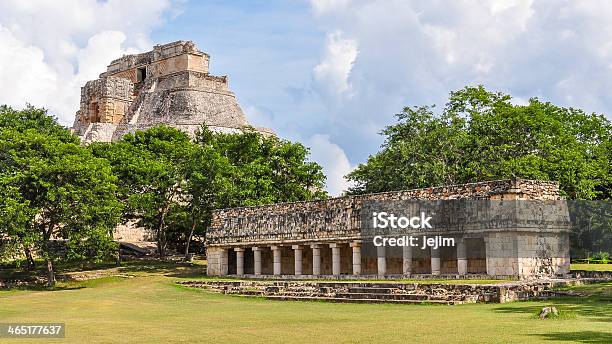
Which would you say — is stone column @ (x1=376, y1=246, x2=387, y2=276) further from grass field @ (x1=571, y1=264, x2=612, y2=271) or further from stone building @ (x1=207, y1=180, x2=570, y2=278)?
grass field @ (x1=571, y1=264, x2=612, y2=271)

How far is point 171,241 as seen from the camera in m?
54.1

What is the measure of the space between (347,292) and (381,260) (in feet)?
19.2

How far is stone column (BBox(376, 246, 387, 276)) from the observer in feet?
104

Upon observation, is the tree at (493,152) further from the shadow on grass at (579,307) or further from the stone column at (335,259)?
the shadow on grass at (579,307)

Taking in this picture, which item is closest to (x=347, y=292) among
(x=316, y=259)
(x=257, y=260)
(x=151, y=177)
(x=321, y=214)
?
(x=321, y=214)

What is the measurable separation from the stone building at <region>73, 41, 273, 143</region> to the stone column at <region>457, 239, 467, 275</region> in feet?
139

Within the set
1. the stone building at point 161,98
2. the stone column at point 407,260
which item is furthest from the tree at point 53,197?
the stone building at point 161,98

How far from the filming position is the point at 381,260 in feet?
105

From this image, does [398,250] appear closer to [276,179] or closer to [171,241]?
[276,179]

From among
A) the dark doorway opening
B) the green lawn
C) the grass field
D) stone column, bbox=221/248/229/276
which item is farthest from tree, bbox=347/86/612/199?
the dark doorway opening

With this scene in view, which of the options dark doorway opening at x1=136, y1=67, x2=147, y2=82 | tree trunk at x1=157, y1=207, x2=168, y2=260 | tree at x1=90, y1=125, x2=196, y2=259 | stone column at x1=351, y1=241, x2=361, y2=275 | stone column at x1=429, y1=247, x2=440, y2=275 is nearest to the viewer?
stone column at x1=429, y1=247, x2=440, y2=275

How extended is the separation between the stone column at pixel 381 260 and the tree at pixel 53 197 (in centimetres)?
1314

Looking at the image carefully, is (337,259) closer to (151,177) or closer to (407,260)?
(407,260)

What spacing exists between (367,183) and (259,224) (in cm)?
1415
